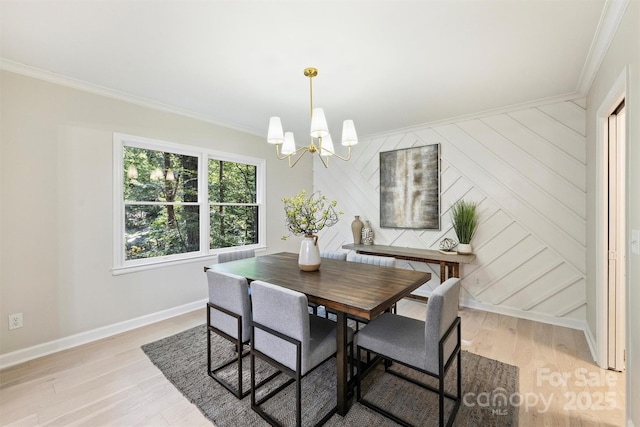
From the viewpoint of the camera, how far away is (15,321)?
7.62 ft

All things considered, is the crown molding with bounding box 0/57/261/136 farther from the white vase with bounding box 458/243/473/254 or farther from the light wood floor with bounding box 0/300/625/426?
the white vase with bounding box 458/243/473/254

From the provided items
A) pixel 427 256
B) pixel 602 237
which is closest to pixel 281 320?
pixel 427 256

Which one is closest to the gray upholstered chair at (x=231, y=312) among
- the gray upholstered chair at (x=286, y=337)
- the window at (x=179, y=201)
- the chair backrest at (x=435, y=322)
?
the gray upholstered chair at (x=286, y=337)

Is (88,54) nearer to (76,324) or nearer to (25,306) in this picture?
(25,306)

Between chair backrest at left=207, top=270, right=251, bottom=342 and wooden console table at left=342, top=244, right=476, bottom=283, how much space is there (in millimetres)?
2320

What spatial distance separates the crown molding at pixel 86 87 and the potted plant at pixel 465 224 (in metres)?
3.55

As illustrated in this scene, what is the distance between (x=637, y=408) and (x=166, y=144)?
4.38 meters

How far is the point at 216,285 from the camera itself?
2020 mm

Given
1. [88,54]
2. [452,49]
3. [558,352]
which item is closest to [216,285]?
[88,54]

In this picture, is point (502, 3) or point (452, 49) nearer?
point (502, 3)

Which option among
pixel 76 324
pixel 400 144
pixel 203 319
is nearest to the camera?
pixel 76 324

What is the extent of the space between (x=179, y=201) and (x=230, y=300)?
204 cm

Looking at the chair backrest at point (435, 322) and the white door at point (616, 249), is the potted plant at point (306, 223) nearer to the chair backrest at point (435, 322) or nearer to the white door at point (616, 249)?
the chair backrest at point (435, 322)

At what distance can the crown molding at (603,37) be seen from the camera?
5.29 ft
